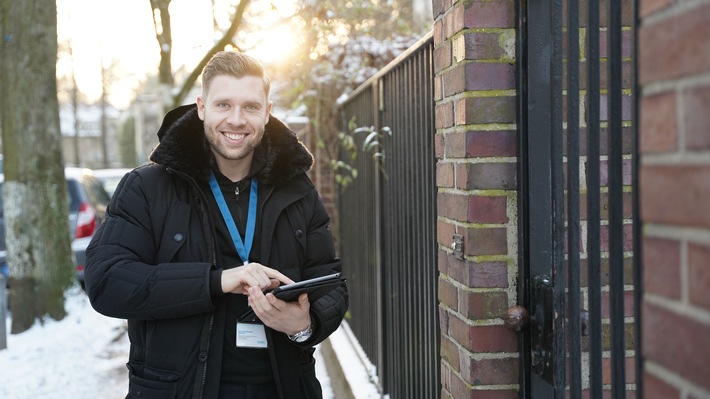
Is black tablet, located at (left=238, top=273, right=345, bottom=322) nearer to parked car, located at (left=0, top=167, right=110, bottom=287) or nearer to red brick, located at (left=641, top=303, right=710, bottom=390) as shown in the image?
red brick, located at (left=641, top=303, right=710, bottom=390)

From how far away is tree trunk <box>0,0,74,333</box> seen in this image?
282 inches

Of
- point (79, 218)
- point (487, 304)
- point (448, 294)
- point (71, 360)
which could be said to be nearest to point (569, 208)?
point (487, 304)

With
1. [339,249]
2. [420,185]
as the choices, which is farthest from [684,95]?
[339,249]

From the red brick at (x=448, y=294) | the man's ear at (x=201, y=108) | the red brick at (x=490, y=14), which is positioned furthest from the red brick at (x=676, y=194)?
the man's ear at (x=201, y=108)

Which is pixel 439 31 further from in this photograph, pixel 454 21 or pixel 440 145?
pixel 440 145

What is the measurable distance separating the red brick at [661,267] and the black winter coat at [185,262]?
1453 millimetres

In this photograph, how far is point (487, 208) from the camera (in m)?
2.04

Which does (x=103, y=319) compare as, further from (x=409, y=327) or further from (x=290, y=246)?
(x=290, y=246)

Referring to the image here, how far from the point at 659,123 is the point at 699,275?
23 centimetres

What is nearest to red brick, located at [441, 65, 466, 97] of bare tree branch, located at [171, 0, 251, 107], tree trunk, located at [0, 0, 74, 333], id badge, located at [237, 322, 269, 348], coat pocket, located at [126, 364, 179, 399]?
id badge, located at [237, 322, 269, 348]

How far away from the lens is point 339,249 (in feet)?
23.1

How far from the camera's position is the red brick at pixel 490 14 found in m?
2.04

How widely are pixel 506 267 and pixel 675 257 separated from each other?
109 cm

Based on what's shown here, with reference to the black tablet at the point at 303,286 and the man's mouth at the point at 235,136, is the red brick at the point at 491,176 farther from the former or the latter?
the man's mouth at the point at 235,136
